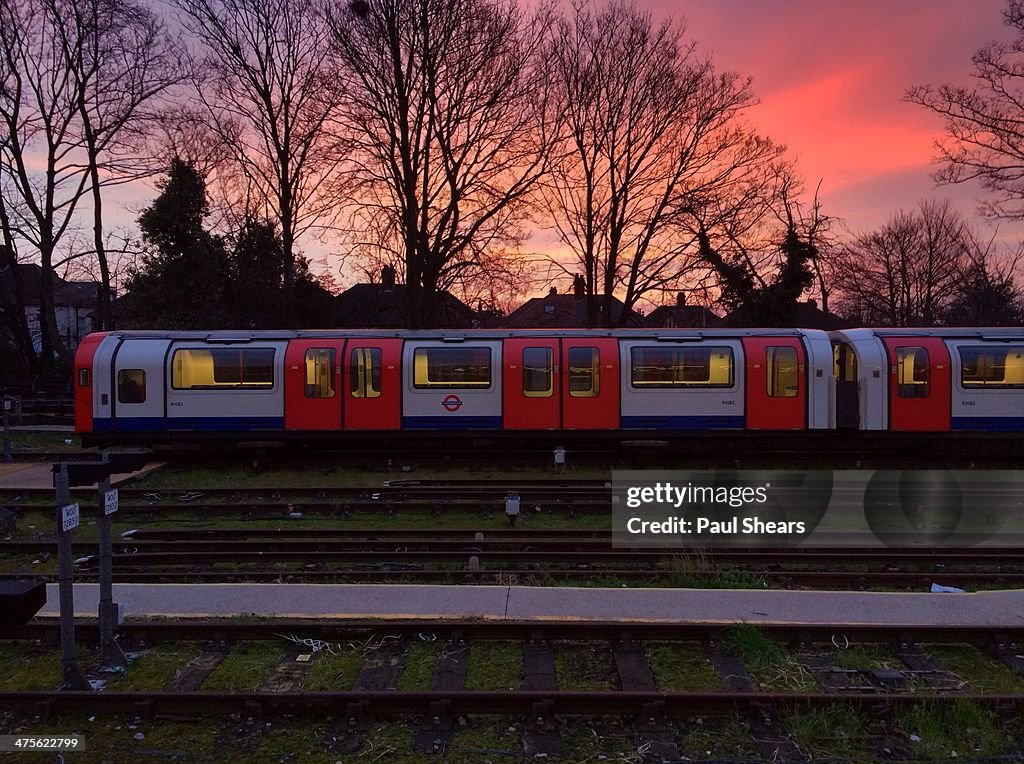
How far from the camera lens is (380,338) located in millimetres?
16453

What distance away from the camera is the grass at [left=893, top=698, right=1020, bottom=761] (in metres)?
4.83

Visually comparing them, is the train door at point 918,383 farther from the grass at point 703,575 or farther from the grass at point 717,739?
the grass at point 717,739

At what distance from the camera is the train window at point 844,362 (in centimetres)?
1609

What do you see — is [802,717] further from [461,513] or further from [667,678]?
[461,513]

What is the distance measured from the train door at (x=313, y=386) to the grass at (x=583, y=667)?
36.8 feet

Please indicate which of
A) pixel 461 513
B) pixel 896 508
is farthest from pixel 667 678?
pixel 896 508

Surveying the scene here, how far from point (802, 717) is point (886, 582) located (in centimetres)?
429

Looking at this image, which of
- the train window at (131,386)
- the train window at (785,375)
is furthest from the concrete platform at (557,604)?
the train window at (131,386)

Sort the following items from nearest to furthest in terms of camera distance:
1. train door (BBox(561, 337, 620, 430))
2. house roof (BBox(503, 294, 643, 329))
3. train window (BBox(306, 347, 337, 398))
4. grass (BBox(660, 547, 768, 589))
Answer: grass (BBox(660, 547, 768, 589))
train door (BBox(561, 337, 620, 430))
train window (BBox(306, 347, 337, 398))
house roof (BBox(503, 294, 643, 329))

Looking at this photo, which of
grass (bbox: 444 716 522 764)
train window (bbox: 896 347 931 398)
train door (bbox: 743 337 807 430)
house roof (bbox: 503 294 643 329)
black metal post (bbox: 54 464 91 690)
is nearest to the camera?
grass (bbox: 444 716 522 764)

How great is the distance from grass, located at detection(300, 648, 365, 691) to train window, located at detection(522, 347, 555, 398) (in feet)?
33.8

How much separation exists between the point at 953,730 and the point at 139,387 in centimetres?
1739

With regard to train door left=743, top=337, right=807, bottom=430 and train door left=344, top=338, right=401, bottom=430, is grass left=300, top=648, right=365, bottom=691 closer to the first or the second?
train door left=344, top=338, right=401, bottom=430

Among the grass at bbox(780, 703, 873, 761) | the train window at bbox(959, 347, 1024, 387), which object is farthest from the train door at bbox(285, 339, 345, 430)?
the train window at bbox(959, 347, 1024, 387)
